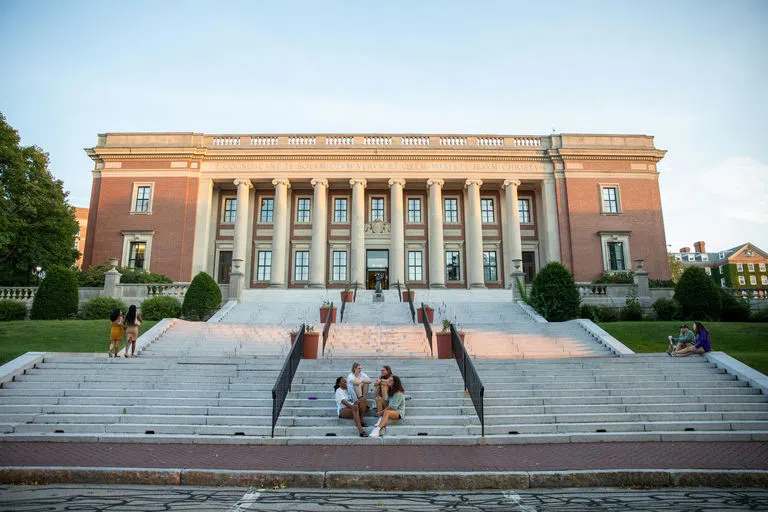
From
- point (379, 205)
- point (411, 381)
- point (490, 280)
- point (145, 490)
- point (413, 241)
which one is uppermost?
point (379, 205)

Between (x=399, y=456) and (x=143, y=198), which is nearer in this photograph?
(x=399, y=456)

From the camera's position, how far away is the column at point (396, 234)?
30.6 metres

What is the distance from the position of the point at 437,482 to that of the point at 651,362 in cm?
866

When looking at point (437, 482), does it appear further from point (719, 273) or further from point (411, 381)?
→ point (719, 273)

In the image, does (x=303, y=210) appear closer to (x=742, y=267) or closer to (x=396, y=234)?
(x=396, y=234)

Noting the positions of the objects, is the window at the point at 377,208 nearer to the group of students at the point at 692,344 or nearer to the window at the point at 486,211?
the window at the point at 486,211

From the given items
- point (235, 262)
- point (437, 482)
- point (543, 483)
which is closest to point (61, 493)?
point (437, 482)

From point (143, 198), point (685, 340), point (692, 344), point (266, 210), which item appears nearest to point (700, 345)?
point (692, 344)

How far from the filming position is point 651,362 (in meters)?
12.1

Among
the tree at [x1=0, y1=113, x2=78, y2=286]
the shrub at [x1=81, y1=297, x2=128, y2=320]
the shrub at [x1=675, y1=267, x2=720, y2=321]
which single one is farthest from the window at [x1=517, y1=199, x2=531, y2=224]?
the tree at [x1=0, y1=113, x2=78, y2=286]

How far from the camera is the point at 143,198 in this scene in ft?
→ 103

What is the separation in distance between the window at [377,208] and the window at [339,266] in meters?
3.47

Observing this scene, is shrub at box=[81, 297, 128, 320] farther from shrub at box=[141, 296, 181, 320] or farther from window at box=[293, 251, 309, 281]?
window at box=[293, 251, 309, 281]

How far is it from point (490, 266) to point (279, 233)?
47.3ft
